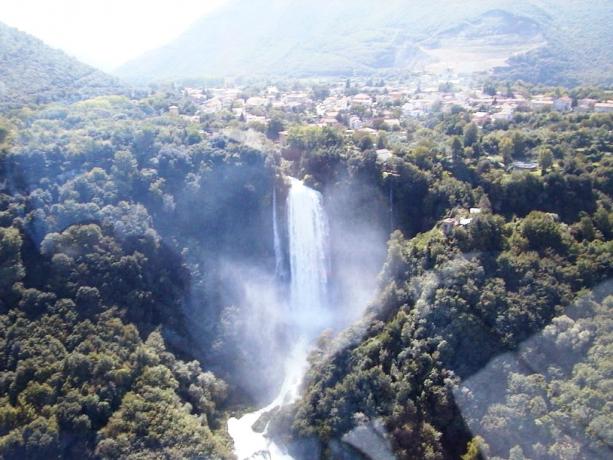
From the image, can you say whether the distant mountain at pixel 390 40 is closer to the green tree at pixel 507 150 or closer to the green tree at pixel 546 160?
the green tree at pixel 507 150

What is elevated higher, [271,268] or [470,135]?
[470,135]

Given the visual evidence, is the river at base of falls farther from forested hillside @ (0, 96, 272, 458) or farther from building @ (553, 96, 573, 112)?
building @ (553, 96, 573, 112)

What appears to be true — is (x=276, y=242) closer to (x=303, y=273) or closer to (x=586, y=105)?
(x=303, y=273)

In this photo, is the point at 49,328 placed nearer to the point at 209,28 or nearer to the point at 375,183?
the point at 375,183

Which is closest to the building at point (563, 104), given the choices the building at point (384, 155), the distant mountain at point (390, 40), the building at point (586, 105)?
the building at point (586, 105)

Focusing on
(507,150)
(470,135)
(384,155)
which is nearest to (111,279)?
(384,155)

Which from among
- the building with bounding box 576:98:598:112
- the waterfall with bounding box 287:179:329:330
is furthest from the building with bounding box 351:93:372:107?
the waterfall with bounding box 287:179:329:330
